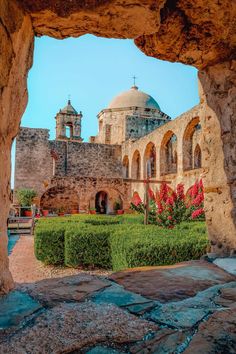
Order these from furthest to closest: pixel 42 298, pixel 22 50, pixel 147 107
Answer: pixel 147 107 → pixel 22 50 → pixel 42 298

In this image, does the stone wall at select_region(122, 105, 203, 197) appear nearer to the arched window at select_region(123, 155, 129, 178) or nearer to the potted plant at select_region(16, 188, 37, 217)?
the arched window at select_region(123, 155, 129, 178)

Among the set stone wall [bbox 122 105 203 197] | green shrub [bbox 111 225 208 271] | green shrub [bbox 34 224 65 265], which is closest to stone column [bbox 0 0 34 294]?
green shrub [bbox 111 225 208 271]

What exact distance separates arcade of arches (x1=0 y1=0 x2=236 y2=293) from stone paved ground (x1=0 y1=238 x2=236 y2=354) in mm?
340

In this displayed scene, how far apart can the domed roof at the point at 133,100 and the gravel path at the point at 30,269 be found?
21.4 meters

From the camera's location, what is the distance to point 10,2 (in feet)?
5.05

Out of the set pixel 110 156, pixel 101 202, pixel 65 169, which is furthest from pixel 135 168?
pixel 65 169

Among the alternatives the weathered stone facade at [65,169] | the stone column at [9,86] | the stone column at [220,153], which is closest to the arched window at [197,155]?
the weathered stone facade at [65,169]

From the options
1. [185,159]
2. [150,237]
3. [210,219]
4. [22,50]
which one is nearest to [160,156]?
[185,159]

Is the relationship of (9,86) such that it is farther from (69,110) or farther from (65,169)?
(69,110)

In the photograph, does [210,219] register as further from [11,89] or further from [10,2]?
[10,2]

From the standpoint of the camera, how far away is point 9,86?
1.60 metres

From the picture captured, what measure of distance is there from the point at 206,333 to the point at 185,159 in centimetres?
1470

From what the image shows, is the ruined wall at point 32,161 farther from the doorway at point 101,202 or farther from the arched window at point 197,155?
the arched window at point 197,155

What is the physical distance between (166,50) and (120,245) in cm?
330
